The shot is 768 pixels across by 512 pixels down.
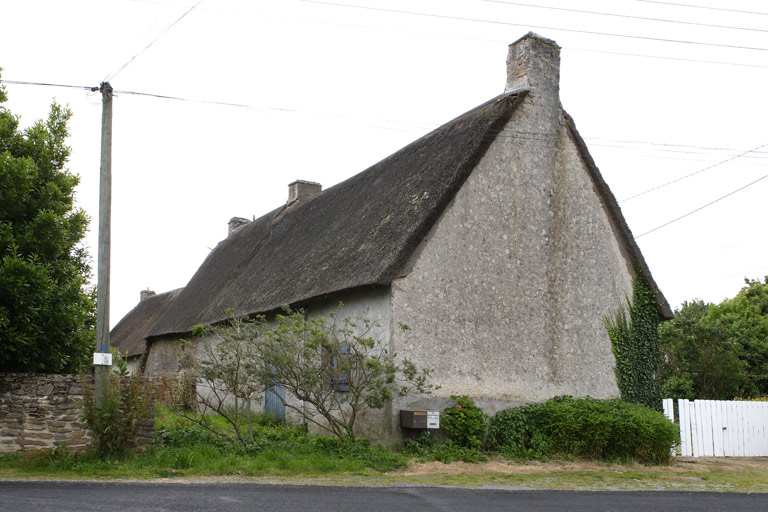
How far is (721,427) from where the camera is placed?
16.3 meters

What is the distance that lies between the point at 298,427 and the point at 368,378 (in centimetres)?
399

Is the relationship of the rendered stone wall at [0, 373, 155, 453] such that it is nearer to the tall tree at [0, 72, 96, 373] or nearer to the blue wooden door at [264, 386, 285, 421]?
the tall tree at [0, 72, 96, 373]

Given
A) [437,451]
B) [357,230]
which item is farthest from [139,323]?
[437,451]

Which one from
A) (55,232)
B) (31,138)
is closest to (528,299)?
(55,232)

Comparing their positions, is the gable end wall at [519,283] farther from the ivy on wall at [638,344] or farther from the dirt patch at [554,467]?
the dirt patch at [554,467]

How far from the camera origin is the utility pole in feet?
38.8

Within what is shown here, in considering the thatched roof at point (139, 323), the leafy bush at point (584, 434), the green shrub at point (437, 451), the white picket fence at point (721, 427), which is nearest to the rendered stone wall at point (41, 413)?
the green shrub at point (437, 451)

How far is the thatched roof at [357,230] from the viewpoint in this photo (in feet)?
47.2

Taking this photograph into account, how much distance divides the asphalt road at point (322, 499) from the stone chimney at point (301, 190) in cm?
1760

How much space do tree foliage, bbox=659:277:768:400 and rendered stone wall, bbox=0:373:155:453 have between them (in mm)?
17509

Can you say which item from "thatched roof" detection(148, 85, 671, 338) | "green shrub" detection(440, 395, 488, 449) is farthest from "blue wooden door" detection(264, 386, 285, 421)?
"green shrub" detection(440, 395, 488, 449)

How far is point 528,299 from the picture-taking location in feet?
50.0

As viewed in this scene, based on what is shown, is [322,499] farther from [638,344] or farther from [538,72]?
[538,72]

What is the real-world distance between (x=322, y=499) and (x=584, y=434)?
6.80 meters
